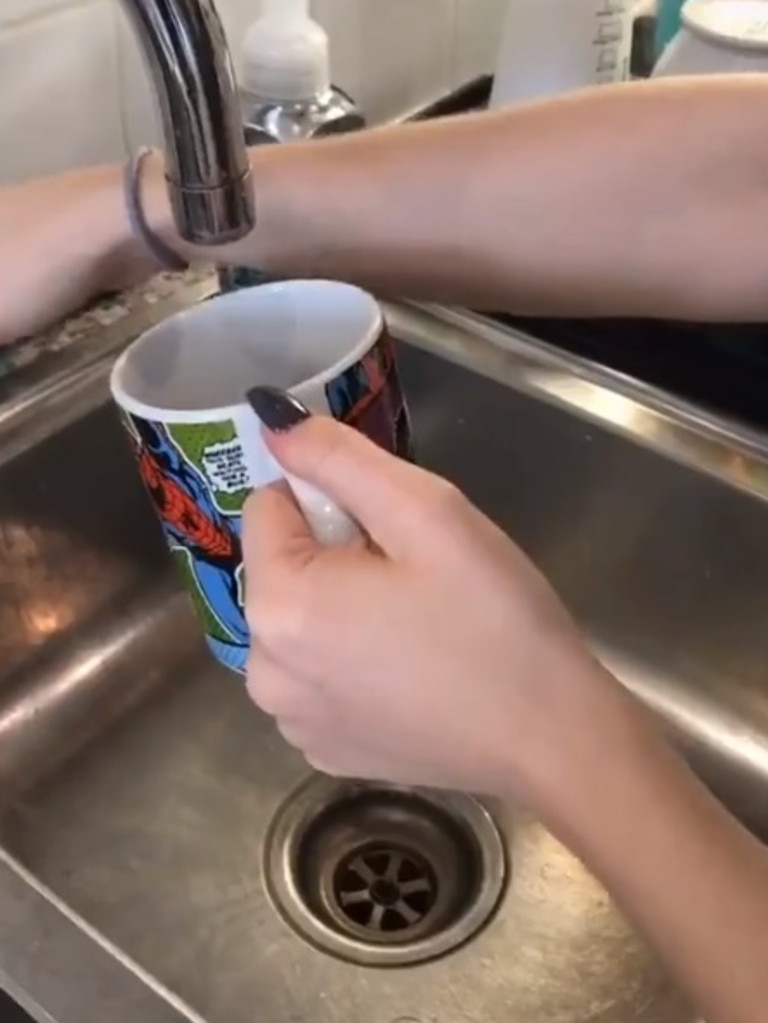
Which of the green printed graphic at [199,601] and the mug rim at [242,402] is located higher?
the mug rim at [242,402]

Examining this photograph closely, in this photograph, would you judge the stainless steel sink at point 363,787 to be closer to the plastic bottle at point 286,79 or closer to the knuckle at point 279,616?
the plastic bottle at point 286,79

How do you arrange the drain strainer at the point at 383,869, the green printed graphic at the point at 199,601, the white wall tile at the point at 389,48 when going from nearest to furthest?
the green printed graphic at the point at 199,601, the drain strainer at the point at 383,869, the white wall tile at the point at 389,48

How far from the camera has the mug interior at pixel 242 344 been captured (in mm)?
583

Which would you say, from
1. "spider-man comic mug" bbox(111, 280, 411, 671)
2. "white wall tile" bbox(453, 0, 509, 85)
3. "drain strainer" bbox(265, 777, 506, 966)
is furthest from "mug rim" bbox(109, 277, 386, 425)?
"white wall tile" bbox(453, 0, 509, 85)

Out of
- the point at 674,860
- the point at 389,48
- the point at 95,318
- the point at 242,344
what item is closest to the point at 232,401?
the point at 242,344

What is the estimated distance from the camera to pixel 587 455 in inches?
28.1

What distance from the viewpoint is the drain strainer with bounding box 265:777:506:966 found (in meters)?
0.66

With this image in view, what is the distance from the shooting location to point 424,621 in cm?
45

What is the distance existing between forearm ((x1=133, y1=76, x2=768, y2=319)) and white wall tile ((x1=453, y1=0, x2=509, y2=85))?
1.00 feet

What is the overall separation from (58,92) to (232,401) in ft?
0.71

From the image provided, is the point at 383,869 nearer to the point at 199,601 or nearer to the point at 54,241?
the point at 199,601

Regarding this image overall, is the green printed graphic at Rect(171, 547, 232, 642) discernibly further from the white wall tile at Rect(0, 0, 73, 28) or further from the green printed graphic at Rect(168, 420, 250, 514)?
the white wall tile at Rect(0, 0, 73, 28)

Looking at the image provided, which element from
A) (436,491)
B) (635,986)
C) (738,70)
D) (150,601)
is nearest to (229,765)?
(150,601)

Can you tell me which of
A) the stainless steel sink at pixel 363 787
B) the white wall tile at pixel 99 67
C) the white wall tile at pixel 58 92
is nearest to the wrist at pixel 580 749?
the stainless steel sink at pixel 363 787
